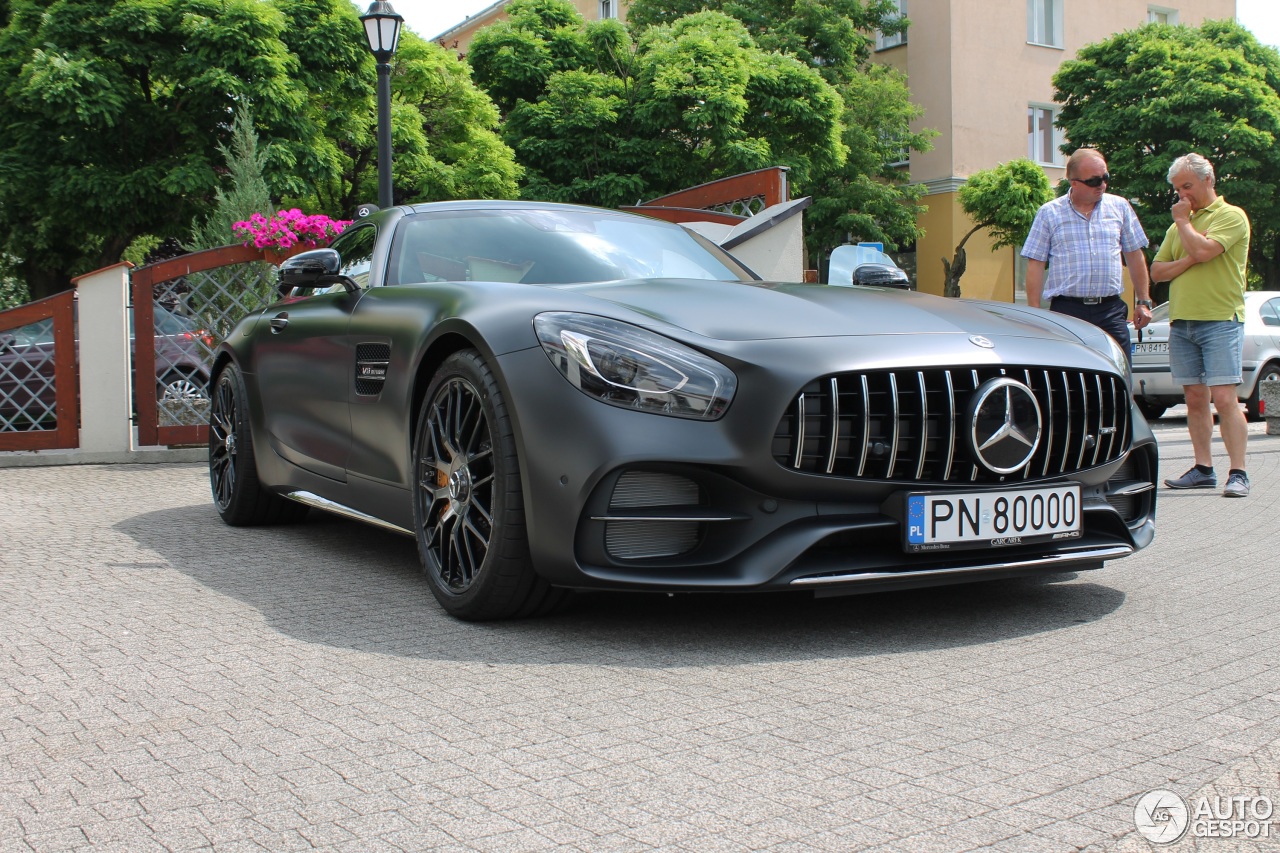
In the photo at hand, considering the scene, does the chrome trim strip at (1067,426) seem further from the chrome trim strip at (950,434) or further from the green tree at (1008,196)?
the green tree at (1008,196)

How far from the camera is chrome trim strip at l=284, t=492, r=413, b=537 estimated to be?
14.4 ft

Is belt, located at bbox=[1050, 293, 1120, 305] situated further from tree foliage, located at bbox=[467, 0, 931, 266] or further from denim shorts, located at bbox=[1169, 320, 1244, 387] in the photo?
tree foliage, located at bbox=[467, 0, 931, 266]

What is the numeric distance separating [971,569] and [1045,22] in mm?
40684

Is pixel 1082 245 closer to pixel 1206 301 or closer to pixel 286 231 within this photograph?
pixel 1206 301

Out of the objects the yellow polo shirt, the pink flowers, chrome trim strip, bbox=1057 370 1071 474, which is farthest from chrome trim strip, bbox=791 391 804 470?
the pink flowers

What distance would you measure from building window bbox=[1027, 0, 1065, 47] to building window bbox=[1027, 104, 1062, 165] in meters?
2.05

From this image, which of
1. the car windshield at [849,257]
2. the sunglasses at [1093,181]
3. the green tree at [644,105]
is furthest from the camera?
the green tree at [644,105]

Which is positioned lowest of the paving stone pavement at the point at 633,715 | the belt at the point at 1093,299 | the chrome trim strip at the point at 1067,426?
the paving stone pavement at the point at 633,715

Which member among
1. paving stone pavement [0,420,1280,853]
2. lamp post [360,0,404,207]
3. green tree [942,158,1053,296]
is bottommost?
paving stone pavement [0,420,1280,853]

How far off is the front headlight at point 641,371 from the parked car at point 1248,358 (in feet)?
34.7

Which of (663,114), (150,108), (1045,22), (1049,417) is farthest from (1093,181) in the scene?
(1045,22)

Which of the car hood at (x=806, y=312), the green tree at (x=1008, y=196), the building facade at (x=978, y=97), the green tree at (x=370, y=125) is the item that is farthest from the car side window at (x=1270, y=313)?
the building facade at (x=978, y=97)

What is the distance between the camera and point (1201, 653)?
11.1 feet

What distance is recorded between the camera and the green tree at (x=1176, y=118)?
34.5 metres
